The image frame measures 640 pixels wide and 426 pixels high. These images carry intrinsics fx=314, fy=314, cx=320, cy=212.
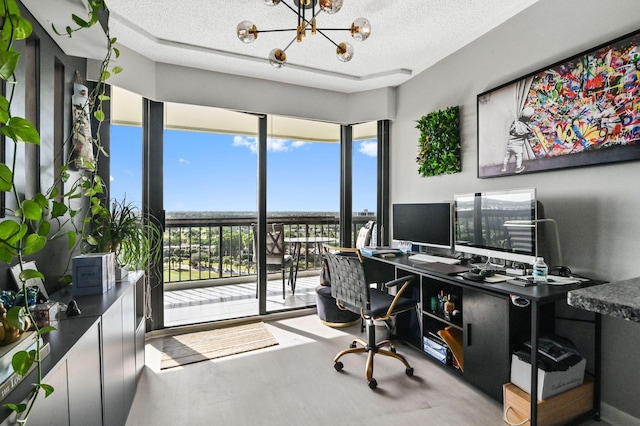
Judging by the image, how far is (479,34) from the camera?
2518 mm

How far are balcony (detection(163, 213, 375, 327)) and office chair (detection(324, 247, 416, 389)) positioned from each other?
1.35 m

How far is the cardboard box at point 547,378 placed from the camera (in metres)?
1.63

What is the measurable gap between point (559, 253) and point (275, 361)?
7.05 feet

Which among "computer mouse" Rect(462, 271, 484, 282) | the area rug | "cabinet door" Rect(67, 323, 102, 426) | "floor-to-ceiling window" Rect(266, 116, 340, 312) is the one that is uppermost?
"floor-to-ceiling window" Rect(266, 116, 340, 312)

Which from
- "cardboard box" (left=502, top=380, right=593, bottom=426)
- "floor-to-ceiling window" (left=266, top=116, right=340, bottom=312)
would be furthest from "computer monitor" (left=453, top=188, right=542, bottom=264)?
"floor-to-ceiling window" (left=266, top=116, right=340, bottom=312)

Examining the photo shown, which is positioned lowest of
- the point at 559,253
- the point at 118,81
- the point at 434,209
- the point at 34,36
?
the point at 559,253

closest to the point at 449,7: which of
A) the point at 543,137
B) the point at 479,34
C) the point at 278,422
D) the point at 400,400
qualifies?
the point at 479,34

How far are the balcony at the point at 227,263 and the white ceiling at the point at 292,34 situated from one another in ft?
5.68

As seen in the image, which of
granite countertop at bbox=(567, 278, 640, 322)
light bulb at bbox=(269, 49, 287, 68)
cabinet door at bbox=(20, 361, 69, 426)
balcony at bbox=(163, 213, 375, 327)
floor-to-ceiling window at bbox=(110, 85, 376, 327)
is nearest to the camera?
granite countertop at bbox=(567, 278, 640, 322)

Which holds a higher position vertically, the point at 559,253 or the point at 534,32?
the point at 534,32

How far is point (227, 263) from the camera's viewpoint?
14.8ft

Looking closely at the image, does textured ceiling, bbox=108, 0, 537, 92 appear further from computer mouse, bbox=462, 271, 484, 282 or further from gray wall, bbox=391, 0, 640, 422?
computer mouse, bbox=462, 271, 484, 282

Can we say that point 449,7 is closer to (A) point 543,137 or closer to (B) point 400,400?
(A) point 543,137

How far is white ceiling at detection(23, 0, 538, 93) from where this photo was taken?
2.17 metres
